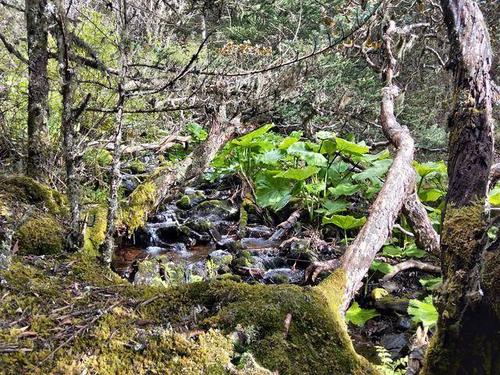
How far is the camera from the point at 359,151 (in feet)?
21.0

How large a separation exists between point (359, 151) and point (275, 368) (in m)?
5.08

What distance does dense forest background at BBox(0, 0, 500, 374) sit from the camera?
1789 mm

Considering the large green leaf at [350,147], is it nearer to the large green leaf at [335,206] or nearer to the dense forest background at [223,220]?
the dense forest background at [223,220]

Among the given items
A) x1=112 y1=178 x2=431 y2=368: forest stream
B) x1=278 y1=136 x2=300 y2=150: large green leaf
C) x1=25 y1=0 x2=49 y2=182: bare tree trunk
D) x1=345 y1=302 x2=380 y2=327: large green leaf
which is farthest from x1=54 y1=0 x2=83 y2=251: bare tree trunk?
x1=278 y1=136 x2=300 y2=150: large green leaf

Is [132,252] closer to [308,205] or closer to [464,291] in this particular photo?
[308,205]

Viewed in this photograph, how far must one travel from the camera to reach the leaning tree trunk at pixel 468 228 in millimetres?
1754

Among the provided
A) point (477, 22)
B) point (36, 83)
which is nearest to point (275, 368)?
point (477, 22)

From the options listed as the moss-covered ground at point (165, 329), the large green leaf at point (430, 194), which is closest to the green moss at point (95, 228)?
the moss-covered ground at point (165, 329)

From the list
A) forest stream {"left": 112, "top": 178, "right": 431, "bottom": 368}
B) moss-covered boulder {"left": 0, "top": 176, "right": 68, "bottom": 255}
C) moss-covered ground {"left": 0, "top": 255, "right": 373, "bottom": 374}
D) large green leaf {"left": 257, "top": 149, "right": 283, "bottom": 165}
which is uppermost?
large green leaf {"left": 257, "top": 149, "right": 283, "bottom": 165}

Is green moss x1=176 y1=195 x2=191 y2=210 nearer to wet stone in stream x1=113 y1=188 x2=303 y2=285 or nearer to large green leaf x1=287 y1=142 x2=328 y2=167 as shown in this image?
wet stone in stream x1=113 y1=188 x2=303 y2=285

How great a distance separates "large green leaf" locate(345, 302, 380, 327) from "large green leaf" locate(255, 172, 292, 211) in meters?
2.58

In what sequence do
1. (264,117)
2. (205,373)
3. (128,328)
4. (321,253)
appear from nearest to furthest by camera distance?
(205,373), (128,328), (321,253), (264,117)

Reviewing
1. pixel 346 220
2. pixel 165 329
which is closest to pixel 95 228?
pixel 165 329

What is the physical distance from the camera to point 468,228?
2.26m
